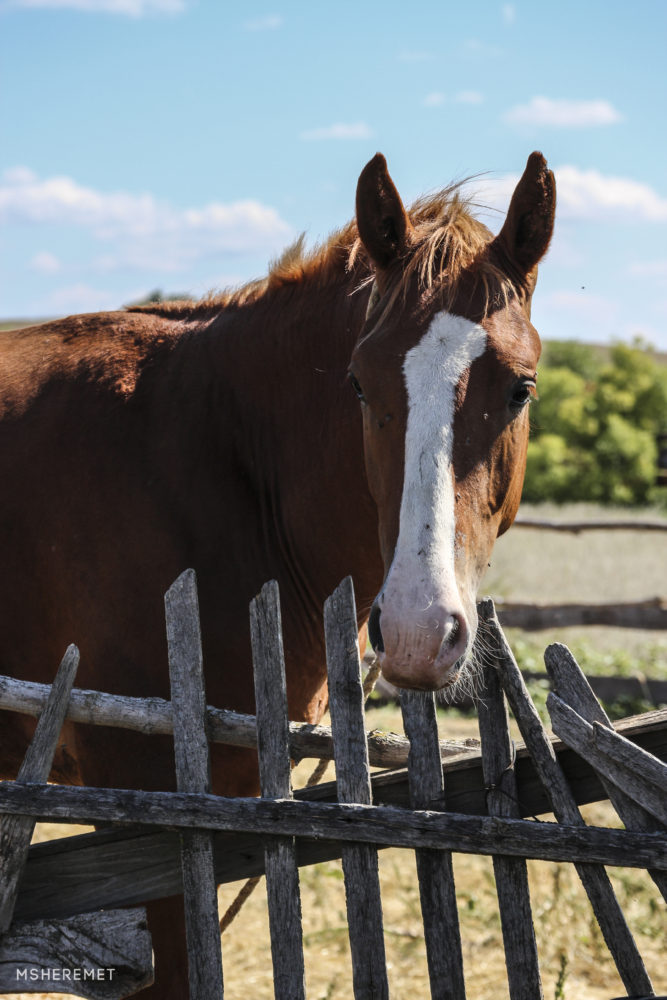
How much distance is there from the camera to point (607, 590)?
16.2 m

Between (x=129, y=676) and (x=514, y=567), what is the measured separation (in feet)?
51.3

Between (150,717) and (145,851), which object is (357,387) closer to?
(150,717)

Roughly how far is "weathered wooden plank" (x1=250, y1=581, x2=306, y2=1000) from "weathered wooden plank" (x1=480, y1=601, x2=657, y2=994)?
588mm

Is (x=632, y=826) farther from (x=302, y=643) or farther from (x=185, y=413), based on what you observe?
(x=185, y=413)

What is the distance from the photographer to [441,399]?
2.21 m

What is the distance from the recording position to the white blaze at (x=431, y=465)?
2031mm

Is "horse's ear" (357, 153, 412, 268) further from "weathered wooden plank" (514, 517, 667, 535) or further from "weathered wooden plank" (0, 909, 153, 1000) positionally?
"weathered wooden plank" (514, 517, 667, 535)

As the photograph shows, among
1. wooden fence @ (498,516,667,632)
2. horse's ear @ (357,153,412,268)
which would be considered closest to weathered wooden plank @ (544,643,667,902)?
horse's ear @ (357,153,412,268)

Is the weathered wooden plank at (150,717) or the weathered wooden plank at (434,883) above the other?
the weathered wooden plank at (150,717)

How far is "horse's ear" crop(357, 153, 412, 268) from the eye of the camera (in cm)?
256

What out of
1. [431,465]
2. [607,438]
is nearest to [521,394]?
[431,465]

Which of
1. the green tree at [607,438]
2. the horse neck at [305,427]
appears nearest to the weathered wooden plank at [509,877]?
the horse neck at [305,427]

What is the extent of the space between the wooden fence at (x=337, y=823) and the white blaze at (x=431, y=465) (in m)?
0.33

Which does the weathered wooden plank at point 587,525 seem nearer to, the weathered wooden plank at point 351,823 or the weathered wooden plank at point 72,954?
the weathered wooden plank at point 351,823
